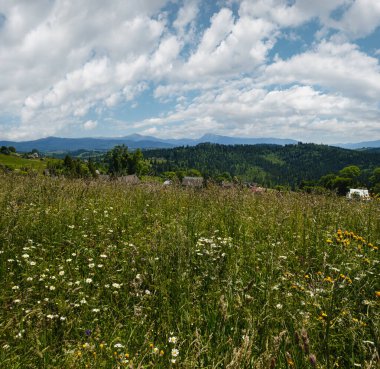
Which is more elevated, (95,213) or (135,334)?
(95,213)

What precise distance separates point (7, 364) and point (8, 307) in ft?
4.37

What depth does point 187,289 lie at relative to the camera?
11.6 feet

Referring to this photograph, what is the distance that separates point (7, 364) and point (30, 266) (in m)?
2.14

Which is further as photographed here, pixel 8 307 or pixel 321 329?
pixel 8 307

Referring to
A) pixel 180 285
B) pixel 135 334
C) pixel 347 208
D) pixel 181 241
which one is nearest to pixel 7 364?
pixel 135 334

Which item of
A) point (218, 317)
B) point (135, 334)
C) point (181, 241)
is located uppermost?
point (181, 241)

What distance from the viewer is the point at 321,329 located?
2.96 metres

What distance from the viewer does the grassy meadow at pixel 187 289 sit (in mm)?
2557

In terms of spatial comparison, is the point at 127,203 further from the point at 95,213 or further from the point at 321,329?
the point at 321,329

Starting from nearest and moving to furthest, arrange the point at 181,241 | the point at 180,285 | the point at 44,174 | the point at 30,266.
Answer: the point at 180,285 < the point at 181,241 < the point at 30,266 < the point at 44,174

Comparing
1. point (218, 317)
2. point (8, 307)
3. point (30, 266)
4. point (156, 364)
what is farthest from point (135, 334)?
point (30, 266)

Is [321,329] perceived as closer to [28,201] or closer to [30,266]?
[30,266]

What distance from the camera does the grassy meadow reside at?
2557mm

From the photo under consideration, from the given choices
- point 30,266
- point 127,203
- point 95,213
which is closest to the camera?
point 30,266
